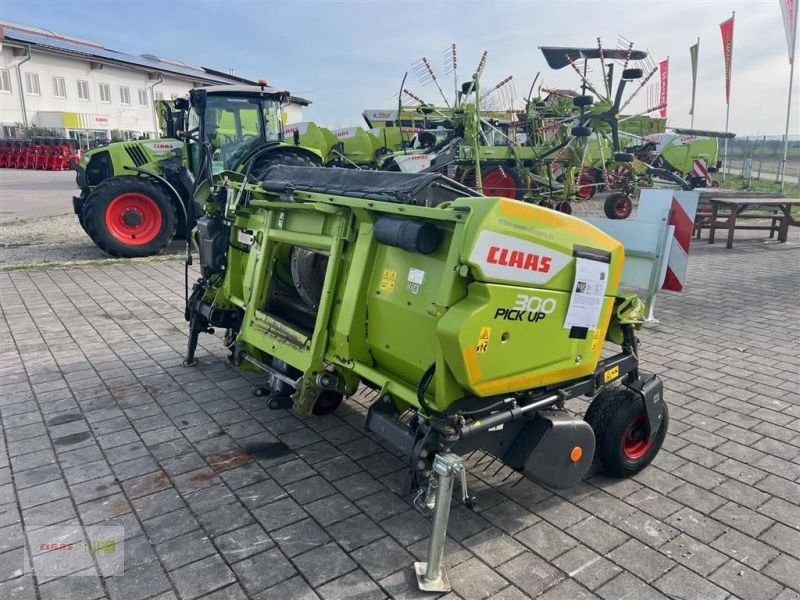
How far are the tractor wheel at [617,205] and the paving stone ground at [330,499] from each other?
9.60 m

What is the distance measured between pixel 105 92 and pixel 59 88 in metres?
3.46

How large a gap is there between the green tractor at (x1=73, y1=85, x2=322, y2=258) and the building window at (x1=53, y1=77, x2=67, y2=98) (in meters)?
36.8

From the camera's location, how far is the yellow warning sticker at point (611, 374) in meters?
3.27

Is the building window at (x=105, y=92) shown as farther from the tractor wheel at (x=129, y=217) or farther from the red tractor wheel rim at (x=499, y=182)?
the tractor wheel at (x=129, y=217)

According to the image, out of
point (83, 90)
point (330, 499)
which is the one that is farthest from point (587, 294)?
point (83, 90)

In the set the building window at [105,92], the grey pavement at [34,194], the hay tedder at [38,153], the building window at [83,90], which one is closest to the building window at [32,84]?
the building window at [83,90]

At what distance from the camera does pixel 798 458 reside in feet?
11.8

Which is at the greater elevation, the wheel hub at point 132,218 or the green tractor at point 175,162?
the green tractor at point 175,162

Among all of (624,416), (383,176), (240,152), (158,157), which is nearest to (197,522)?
(383,176)

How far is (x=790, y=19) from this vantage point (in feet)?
51.0

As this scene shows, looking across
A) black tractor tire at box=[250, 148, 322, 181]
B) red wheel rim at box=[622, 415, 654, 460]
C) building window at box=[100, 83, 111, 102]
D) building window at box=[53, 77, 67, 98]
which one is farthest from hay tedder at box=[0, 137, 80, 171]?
red wheel rim at box=[622, 415, 654, 460]

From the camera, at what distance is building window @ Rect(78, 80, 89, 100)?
1651 inches

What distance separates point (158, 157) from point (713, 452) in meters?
9.50

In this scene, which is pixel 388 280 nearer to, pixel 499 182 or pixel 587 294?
pixel 587 294
